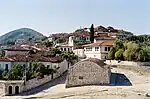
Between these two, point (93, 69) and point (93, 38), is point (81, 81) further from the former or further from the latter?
point (93, 38)

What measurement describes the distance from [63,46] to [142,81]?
112 ft

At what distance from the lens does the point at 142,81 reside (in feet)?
165

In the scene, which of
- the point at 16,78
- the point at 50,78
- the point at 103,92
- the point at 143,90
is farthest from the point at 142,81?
the point at 16,78

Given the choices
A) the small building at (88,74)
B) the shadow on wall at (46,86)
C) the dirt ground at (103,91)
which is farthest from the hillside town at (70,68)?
the dirt ground at (103,91)

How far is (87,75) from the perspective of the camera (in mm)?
47781

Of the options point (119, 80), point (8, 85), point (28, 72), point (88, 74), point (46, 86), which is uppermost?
point (28, 72)

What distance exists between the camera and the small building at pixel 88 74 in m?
47.2

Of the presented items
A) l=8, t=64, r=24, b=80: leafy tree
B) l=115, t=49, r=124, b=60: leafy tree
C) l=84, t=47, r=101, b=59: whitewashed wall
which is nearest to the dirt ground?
l=8, t=64, r=24, b=80: leafy tree

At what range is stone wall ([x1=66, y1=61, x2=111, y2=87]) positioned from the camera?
47.3 m

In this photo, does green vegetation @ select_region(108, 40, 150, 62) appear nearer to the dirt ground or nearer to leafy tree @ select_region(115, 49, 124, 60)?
leafy tree @ select_region(115, 49, 124, 60)

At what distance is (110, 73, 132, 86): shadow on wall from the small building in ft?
5.29

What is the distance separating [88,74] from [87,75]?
7.5 inches

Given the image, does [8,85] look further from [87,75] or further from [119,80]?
[119,80]

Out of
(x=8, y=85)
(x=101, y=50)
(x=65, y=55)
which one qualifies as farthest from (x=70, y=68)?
(x=101, y=50)
